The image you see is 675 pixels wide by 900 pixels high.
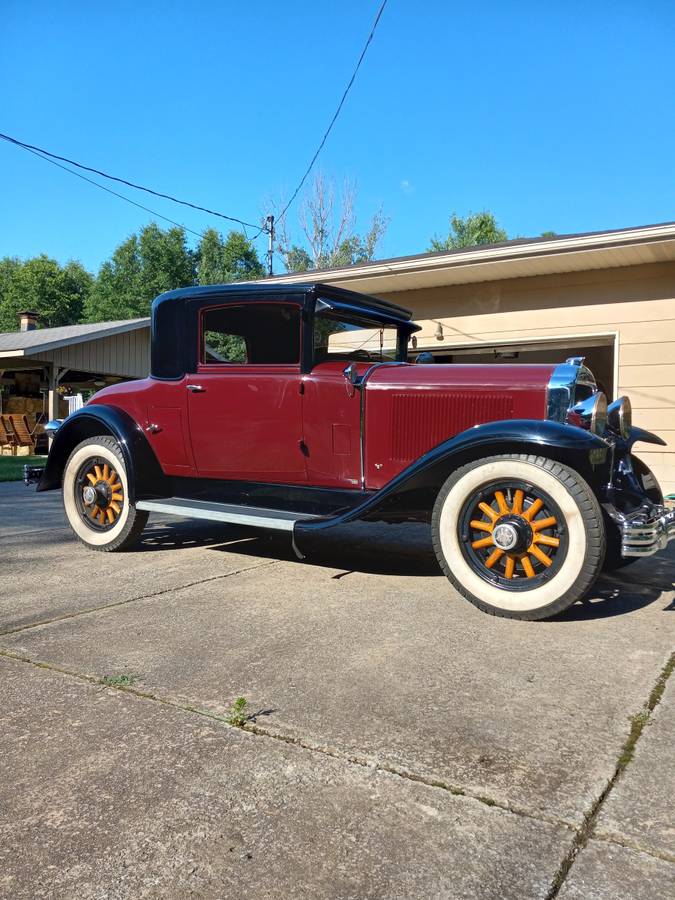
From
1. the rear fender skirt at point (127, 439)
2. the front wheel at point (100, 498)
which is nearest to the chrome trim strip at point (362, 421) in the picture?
the rear fender skirt at point (127, 439)

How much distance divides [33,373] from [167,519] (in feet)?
56.4

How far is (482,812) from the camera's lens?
1.45 meters

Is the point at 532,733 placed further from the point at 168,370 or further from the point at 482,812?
the point at 168,370

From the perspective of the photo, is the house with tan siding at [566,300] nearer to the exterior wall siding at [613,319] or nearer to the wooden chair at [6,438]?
the exterior wall siding at [613,319]

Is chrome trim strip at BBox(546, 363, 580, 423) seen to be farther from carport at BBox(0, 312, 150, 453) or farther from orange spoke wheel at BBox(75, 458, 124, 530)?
carport at BBox(0, 312, 150, 453)

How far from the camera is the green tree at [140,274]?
4900cm

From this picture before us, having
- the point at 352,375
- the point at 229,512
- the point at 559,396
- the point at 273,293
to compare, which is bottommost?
the point at 229,512

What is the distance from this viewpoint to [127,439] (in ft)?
14.1

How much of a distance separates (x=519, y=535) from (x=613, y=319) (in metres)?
6.19

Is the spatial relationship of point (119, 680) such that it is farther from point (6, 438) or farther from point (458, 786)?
point (6, 438)

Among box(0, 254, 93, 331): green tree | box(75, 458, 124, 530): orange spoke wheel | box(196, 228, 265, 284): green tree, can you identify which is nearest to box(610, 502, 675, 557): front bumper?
box(75, 458, 124, 530): orange spoke wheel

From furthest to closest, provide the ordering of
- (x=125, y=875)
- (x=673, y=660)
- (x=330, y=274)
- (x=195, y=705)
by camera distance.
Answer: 1. (x=330, y=274)
2. (x=673, y=660)
3. (x=195, y=705)
4. (x=125, y=875)

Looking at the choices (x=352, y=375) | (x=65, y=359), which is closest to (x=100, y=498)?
(x=352, y=375)

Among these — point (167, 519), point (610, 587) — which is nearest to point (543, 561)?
point (610, 587)
